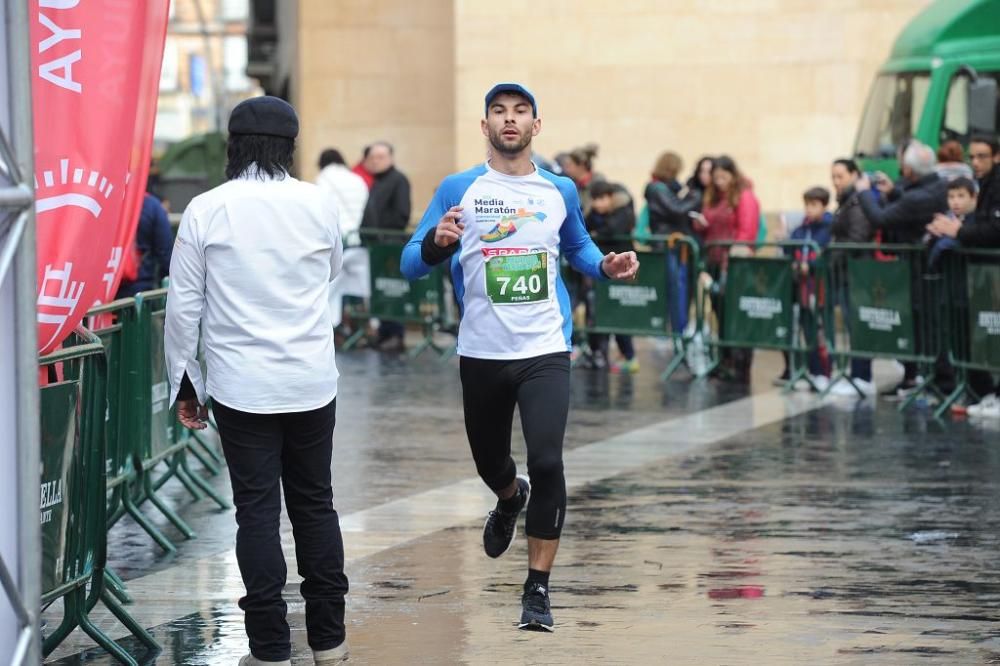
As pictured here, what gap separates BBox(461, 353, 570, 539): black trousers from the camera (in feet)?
23.9

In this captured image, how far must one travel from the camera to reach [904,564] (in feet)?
27.8

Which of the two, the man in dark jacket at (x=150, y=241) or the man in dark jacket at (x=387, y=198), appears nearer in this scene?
the man in dark jacket at (x=150, y=241)

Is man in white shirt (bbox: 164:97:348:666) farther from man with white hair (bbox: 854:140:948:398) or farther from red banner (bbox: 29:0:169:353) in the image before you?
man with white hair (bbox: 854:140:948:398)

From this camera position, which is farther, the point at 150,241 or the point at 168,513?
the point at 150,241

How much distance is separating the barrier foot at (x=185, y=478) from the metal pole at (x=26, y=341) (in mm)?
4731

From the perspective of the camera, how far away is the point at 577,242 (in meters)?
7.75

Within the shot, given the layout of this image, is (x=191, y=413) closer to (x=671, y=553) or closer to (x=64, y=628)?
(x=64, y=628)

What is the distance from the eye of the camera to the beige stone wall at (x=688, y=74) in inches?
1014

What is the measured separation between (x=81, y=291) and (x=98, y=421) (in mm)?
669

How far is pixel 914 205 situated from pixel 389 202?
655 cm

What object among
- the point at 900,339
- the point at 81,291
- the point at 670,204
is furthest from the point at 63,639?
the point at 670,204

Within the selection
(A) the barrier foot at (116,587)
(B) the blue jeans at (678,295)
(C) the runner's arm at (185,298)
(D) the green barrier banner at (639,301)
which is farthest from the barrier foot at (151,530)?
(B) the blue jeans at (678,295)

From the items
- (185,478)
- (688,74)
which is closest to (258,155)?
(185,478)

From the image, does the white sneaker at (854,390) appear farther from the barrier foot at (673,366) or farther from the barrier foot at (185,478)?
the barrier foot at (185,478)
